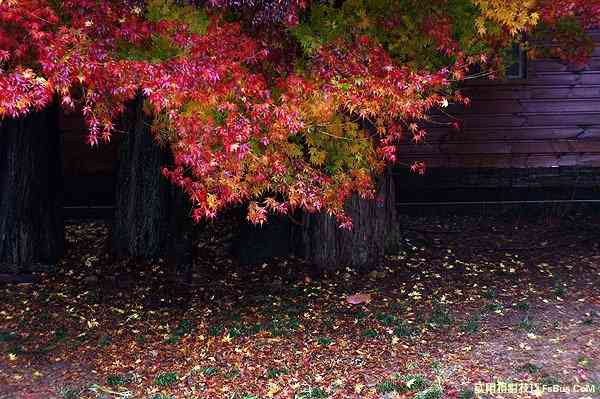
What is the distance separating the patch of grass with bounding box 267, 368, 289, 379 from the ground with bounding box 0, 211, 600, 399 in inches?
0.6

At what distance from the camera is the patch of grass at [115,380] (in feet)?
20.5

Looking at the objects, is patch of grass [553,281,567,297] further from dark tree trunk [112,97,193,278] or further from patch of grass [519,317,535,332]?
dark tree trunk [112,97,193,278]

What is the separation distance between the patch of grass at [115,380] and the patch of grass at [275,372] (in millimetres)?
1278

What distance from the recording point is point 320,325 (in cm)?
734

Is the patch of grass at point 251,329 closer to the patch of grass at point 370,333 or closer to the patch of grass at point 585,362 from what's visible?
the patch of grass at point 370,333

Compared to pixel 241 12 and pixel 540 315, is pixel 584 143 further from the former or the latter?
pixel 241 12

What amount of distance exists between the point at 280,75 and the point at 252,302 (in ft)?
10.00

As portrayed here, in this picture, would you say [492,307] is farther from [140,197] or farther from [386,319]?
[140,197]

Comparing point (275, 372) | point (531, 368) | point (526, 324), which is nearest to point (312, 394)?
point (275, 372)

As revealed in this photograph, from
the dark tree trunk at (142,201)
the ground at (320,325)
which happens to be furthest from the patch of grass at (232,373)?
the dark tree trunk at (142,201)

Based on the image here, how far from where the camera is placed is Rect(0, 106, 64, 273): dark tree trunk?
8.94 meters

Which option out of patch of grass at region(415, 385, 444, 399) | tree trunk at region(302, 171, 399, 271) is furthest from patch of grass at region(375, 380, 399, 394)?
tree trunk at region(302, 171, 399, 271)

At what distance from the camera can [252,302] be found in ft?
26.4

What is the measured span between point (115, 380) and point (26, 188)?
12.2 ft
